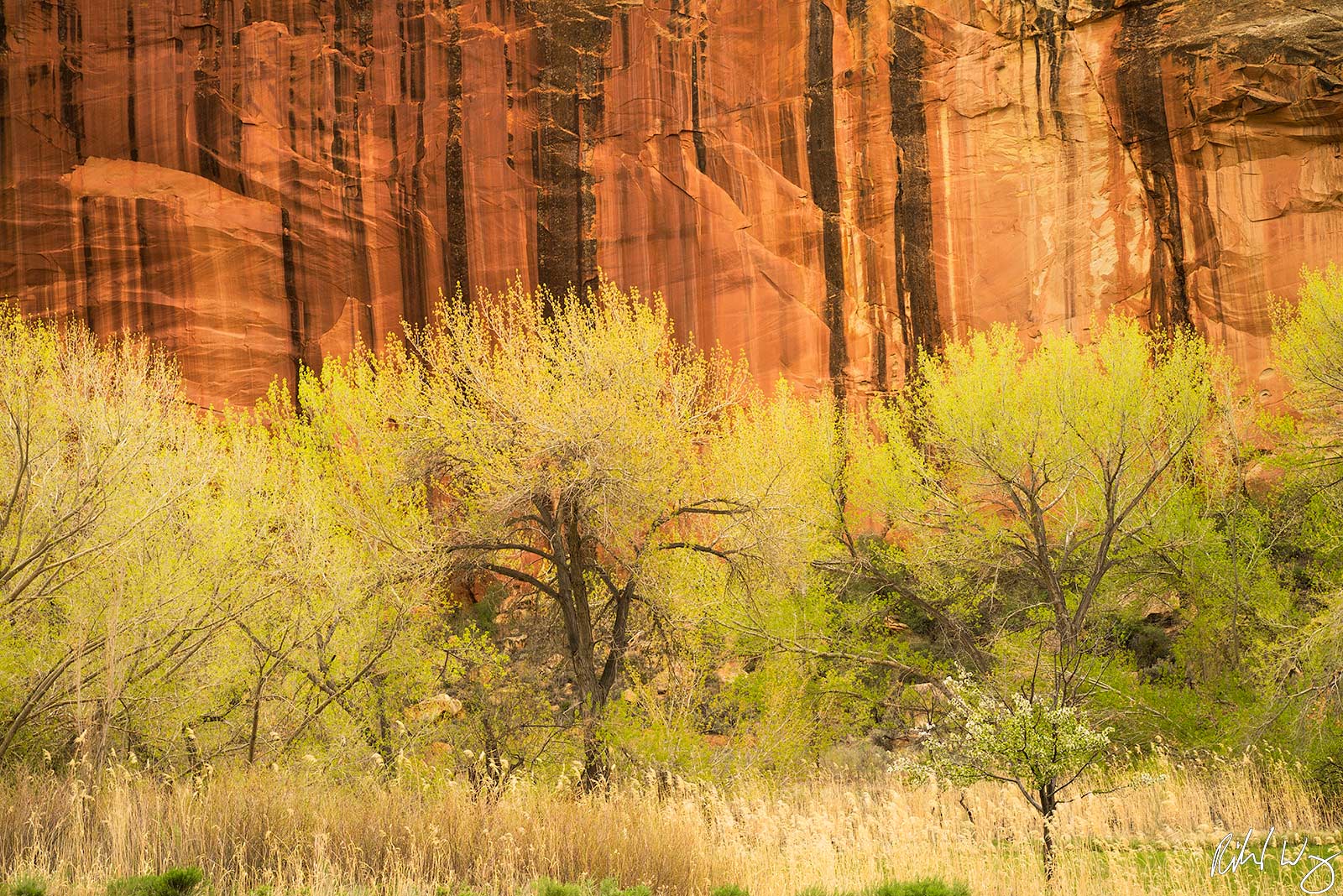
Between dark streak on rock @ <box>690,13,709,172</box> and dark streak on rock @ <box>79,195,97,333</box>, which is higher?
dark streak on rock @ <box>690,13,709,172</box>

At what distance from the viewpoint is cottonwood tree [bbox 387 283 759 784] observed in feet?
40.7

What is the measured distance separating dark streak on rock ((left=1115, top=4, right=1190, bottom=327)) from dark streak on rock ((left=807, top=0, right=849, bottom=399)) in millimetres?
7853

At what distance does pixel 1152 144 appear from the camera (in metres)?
29.2

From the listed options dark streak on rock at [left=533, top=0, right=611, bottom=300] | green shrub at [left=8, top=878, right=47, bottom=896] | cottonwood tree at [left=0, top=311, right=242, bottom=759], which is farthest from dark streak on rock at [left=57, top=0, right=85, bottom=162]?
green shrub at [left=8, top=878, right=47, bottom=896]

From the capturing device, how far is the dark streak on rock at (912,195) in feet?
97.6

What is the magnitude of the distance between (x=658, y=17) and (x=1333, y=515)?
2385cm

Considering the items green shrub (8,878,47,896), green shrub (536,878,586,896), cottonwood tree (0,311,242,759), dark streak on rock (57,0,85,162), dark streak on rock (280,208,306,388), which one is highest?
dark streak on rock (57,0,85,162)

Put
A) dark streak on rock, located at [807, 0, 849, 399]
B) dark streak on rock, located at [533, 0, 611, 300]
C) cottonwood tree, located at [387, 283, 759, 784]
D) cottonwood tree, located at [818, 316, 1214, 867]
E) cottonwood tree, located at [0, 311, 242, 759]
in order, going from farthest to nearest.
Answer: dark streak on rock, located at [533, 0, 611, 300] → dark streak on rock, located at [807, 0, 849, 399] → cottonwood tree, located at [818, 316, 1214, 867] → cottonwood tree, located at [387, 283, 759, 784] → cottonwood tree, located at [0, 311, 242, 759]

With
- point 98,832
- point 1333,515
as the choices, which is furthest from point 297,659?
point 1333,515

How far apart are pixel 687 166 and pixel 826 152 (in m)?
4.11

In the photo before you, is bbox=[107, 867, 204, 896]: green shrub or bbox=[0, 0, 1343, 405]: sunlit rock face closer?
bbox=[107, 867, 204, 896]: green shrub

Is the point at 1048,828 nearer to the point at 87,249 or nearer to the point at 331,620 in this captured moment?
the point at 331,620

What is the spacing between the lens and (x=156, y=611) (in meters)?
10.6

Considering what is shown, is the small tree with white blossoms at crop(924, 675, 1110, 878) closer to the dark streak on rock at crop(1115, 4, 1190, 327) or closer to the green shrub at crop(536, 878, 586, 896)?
the green shrub at crop(536, 878, 586, 896)
